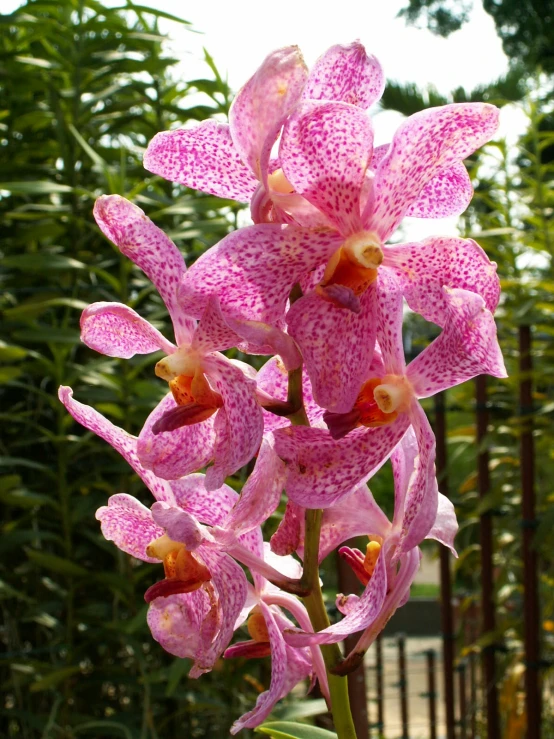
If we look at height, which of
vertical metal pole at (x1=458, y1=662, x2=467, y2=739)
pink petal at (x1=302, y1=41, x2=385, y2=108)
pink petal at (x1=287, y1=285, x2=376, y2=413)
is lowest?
vertical metal pole at (x1=458, y1=662, x2=467, y2=739)

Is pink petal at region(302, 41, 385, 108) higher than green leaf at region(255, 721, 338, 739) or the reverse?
higher

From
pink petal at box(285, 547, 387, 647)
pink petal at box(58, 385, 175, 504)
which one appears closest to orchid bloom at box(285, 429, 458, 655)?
pink petal at box(285, 547, 387, 647)

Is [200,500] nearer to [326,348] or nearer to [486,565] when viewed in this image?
[326,348]

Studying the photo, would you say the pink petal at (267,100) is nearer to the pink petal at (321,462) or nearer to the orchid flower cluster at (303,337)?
the orchid flower cluster at (303,337)

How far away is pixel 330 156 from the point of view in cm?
46

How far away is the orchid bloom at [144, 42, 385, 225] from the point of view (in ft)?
1.56

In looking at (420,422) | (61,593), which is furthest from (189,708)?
(420,422)

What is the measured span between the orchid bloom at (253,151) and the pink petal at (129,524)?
21 centimetres

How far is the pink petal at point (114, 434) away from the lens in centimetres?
54

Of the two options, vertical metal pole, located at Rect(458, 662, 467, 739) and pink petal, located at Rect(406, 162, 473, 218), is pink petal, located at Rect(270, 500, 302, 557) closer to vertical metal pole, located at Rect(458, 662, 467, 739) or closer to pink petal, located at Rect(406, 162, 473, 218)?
pink petal, located at Rect(406, 162, 473, 218)

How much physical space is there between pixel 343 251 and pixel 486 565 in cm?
145

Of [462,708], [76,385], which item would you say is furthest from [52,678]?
[462,708]

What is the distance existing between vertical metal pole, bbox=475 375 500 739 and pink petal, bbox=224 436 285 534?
1.31 meters

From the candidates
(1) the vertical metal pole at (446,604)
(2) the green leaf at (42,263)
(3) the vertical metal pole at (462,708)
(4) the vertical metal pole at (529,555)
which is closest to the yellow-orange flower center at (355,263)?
(2) the green leaf at (42,263)
